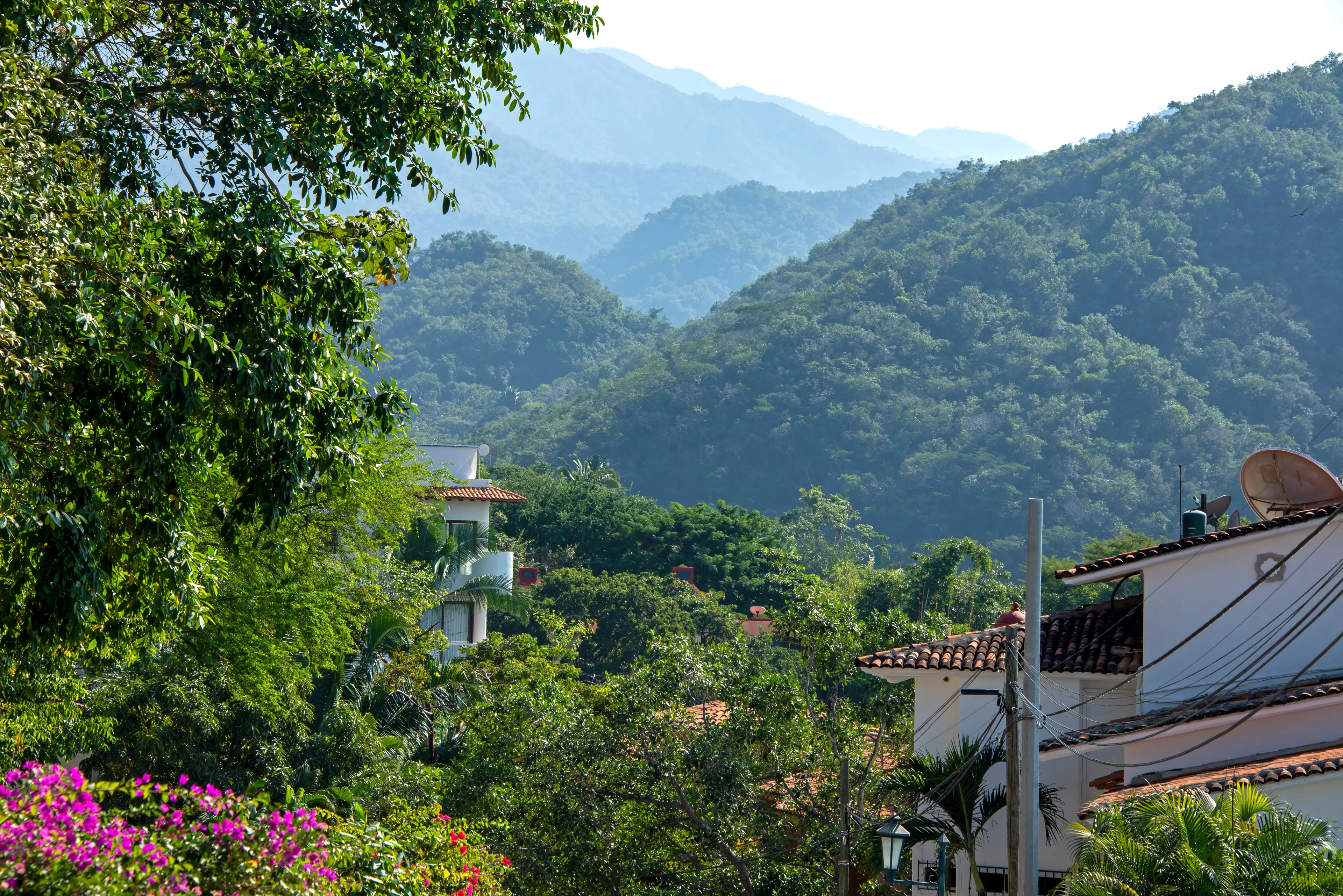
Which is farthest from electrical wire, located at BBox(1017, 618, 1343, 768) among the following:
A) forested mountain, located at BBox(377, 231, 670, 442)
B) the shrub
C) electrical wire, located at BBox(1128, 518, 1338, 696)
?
forested mountain, located at BBox(377, 231, 670, 442)

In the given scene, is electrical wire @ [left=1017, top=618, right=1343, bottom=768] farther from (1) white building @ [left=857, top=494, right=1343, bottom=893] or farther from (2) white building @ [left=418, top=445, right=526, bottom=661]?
(2) white building @ [left=418, top=445, right=526, bottom=661]

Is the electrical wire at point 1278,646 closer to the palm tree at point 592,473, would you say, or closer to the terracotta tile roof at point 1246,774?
the terracotta tile roof at point 1246,774

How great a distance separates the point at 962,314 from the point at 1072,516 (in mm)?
26692

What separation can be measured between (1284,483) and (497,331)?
454 feet

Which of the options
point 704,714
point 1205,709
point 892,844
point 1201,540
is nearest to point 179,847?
point 892,844

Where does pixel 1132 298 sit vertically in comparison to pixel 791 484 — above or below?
above

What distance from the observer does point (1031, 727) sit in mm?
13211

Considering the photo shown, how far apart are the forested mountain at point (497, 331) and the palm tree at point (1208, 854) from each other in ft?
427

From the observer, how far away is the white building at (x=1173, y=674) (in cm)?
1471

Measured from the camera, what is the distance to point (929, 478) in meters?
102

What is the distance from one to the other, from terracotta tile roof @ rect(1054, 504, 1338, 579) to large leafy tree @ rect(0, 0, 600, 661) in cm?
1041

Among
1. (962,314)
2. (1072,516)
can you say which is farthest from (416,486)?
(962,314)

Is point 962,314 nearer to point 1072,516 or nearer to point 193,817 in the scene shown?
point 1072,516

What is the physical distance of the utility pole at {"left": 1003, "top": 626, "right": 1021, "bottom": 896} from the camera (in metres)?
12.6
